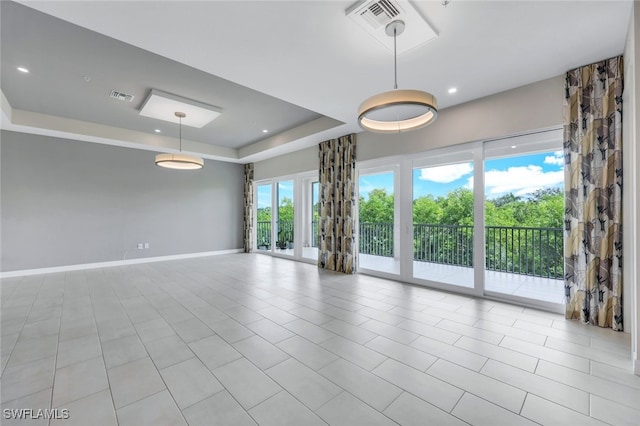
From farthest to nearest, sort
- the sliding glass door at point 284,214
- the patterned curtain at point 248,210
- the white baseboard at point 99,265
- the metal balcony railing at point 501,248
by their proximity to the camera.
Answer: the patterned curtain at point 248,210 → the sliding glass door at point 284,214 → the white baseboard at point 99,265 → the metal balcony railing at point 501,248

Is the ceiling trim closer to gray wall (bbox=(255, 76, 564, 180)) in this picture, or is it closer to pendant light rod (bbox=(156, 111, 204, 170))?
gray wall (bbox=(255, 76, 564, 180))

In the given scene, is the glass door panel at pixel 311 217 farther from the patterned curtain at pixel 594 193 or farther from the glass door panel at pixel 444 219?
the patterned curtain at pixel 594 193

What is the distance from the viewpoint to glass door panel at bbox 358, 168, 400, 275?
591cm

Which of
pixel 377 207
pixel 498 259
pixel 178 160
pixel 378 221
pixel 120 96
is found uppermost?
pixel 120 96

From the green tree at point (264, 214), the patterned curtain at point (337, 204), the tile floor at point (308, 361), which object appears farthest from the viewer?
the green tree at point (264, 214)

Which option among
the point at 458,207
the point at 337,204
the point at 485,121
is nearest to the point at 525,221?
the point at 458,207

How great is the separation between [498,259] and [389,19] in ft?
16.3

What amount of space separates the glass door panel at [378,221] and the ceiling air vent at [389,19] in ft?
10.6

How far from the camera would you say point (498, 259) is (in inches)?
209

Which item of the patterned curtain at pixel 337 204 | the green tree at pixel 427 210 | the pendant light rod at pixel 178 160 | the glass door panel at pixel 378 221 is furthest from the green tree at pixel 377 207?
the pendant light rod at pixel 178 160

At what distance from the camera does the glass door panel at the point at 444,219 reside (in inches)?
170

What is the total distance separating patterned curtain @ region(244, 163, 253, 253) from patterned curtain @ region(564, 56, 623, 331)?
25.3ft

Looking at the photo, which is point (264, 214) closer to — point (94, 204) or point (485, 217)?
point (94, 204)

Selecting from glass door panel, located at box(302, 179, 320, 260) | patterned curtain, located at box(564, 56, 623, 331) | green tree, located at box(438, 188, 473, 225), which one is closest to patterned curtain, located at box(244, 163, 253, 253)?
glass door panel, located at box(302, 179, 320, 260)
